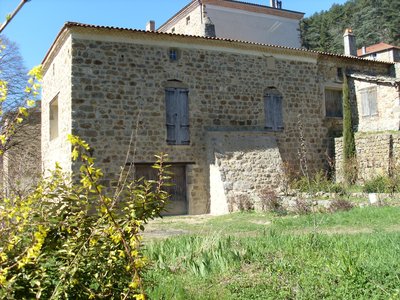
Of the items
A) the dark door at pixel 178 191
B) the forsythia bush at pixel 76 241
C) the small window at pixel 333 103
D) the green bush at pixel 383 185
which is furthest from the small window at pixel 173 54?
the forsythia bush at pixel 76 241

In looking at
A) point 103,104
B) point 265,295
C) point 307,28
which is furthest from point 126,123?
point 307,28

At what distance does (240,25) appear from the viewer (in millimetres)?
22969

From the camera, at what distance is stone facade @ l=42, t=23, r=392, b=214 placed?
12508mm

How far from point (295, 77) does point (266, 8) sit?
30.5ft

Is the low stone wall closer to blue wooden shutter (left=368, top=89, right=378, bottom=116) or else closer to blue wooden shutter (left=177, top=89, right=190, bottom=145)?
blue wooden shutter (left=368, top=89, right=378, bottom=116)

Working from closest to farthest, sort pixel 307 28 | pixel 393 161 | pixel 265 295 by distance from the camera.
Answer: pixel 265 295 < pixel 393 161 < pixel 307 28

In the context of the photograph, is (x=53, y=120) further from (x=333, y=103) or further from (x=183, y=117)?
(x=333, y=103)

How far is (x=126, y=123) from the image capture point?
13.0 m

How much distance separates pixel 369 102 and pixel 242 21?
29.3ft

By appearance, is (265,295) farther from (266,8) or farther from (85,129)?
(266,8)

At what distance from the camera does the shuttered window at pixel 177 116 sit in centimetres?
1370

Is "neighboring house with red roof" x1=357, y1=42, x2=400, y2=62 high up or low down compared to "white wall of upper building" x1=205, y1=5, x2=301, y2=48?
up

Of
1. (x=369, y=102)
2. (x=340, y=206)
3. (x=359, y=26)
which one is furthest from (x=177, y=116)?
(x=359, y=26)

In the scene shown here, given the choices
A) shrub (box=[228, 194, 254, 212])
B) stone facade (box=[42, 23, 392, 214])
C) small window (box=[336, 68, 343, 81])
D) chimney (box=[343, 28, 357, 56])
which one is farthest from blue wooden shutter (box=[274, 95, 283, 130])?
chimney (box=[343, 28, 357, 56])
